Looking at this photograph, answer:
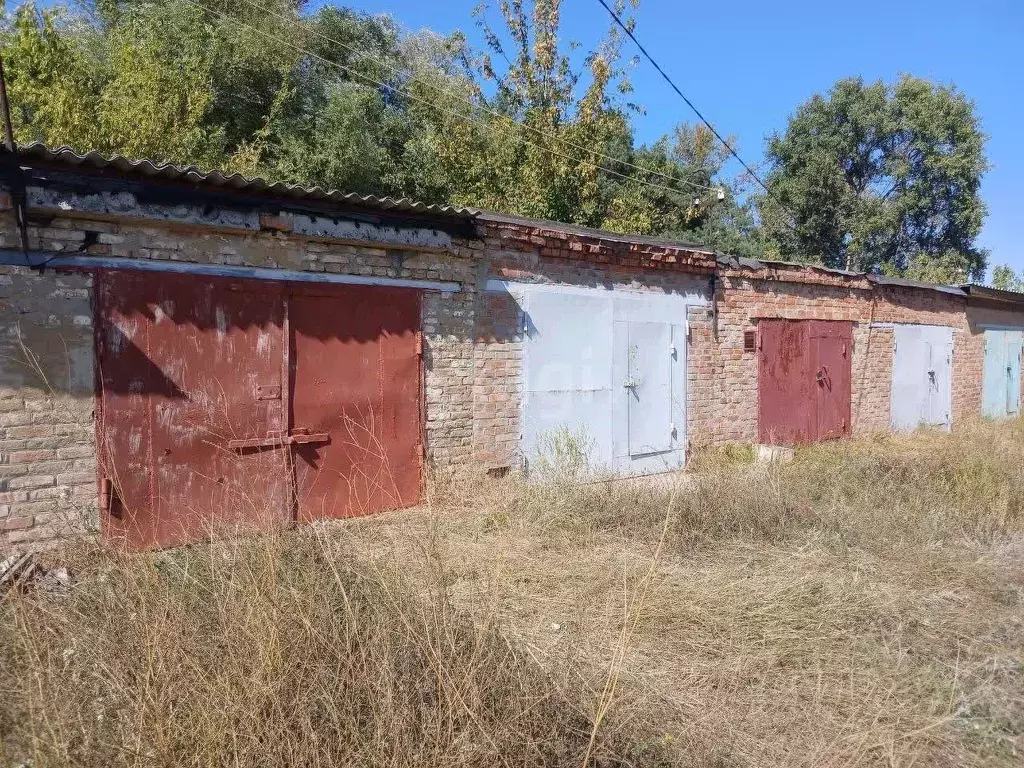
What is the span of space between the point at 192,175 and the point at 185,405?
1683mm

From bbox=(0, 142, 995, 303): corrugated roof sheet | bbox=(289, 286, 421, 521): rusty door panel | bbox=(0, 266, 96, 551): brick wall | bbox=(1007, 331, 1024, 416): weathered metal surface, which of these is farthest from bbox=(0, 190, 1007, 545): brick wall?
bbox=(1007, 331, 1024, 416): weathered metal surface

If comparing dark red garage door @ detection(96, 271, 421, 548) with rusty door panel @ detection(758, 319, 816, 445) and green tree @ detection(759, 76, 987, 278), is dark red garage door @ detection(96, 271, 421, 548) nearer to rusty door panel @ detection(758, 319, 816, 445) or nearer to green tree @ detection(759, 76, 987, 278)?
rusty door panel @ detection(758, 319, 816, 445)

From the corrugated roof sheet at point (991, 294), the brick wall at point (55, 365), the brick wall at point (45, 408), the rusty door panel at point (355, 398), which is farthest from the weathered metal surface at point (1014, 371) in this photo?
the brick wall at point (45, 408)

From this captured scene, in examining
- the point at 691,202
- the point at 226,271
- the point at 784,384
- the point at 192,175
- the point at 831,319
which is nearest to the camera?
the point at 192,175

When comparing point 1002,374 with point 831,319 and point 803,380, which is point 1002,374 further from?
point 803,380

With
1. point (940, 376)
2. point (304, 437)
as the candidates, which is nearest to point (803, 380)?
point (940, 376)

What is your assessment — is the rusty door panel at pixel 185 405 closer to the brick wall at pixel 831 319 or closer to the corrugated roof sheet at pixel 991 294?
the brick wall at pixel 831 319

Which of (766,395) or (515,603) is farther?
(766,395)

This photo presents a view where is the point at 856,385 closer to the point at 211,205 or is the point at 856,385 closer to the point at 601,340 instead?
the point at 601,340

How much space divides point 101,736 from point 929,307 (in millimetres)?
14278

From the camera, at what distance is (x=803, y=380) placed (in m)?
10.6

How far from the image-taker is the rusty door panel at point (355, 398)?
5.74 metres

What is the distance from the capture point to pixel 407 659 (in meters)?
2.62

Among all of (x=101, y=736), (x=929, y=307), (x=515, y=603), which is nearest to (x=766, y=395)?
(x=929, y=307)
